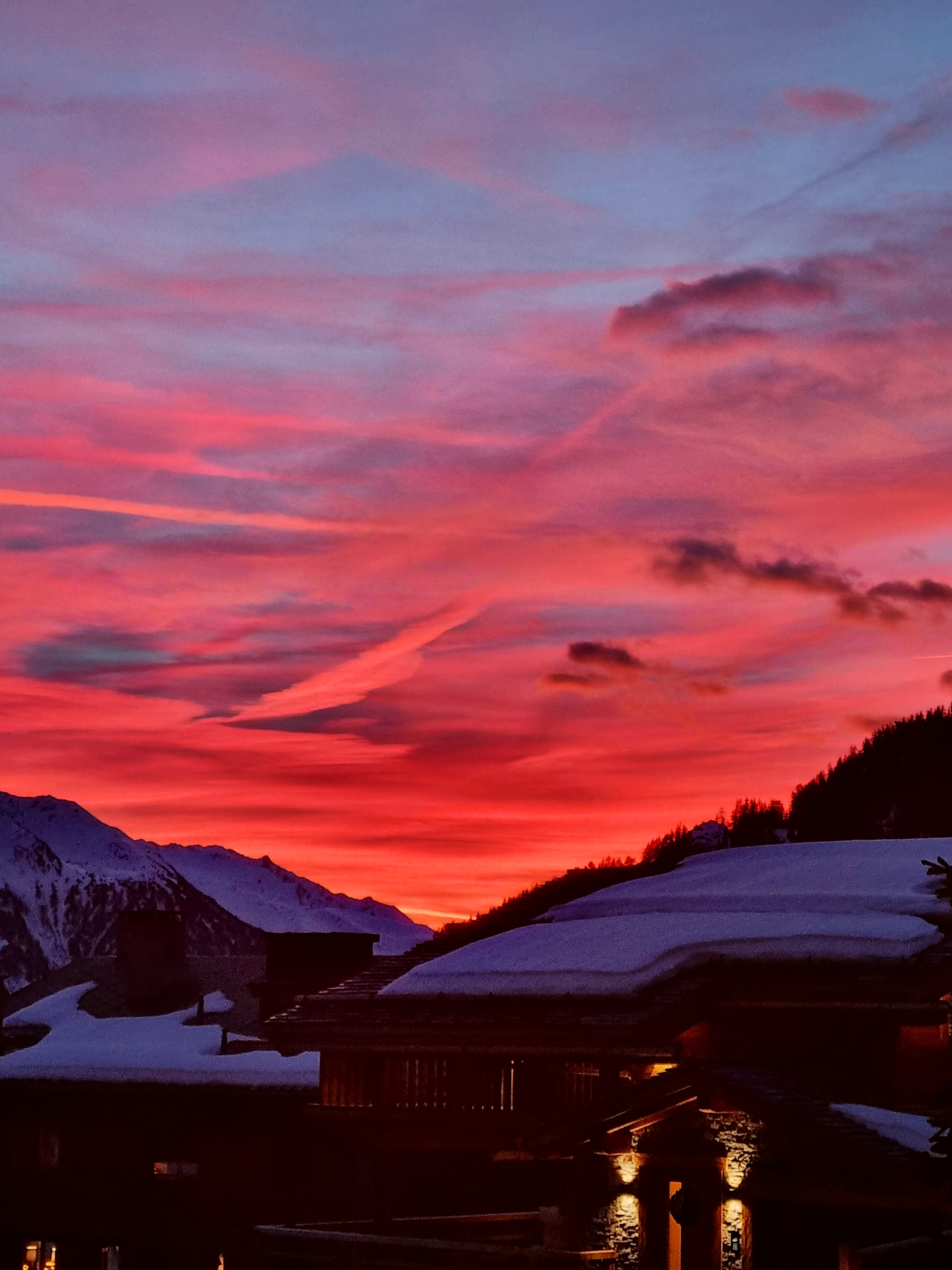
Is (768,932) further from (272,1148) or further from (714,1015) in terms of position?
(272,1148)

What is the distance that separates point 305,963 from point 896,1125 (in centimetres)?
3304

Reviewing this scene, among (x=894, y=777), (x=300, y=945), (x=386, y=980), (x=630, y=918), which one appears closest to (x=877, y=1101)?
(x=630, y=918)

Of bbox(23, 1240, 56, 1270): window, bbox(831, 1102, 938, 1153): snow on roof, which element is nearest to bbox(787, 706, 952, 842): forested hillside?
bbox(23, 1240, 56, 1270): window

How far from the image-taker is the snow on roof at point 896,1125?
3225 centimetres

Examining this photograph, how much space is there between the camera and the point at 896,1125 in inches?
1300

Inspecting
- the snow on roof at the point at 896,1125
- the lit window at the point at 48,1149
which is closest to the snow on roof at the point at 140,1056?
the lit window at the point at 48,1149

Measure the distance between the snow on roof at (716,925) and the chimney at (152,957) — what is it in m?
18.9

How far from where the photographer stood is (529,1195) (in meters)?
39.6

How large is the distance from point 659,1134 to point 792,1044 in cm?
663

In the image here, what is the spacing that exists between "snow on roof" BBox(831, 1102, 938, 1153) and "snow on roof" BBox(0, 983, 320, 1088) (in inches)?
760

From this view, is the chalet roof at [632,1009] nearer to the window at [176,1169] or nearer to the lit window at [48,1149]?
the window at [176,1169]

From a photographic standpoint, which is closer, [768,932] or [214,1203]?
[768,932]

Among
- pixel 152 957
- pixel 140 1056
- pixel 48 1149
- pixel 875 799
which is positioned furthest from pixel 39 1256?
pixel 875 799

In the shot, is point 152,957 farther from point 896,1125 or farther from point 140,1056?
point 896,1125
